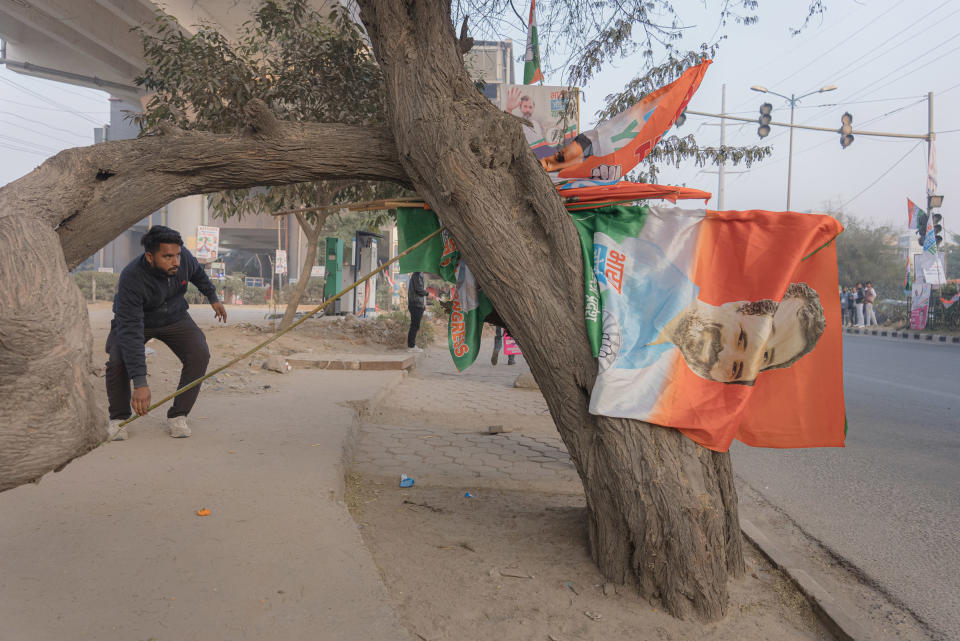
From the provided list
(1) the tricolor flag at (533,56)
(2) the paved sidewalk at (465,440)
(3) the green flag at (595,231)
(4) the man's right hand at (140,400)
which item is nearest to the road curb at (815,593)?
(2) the paved sidewalk at (465,440)

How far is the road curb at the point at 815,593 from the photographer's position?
2.64m

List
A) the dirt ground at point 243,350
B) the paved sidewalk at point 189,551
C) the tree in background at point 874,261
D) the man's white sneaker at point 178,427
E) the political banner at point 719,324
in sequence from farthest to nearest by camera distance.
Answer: the tree in background at point 874,261 → the dirt ground at point 243,350 → the man's white sneaker at point 178,427 → the political banner at point 719,324 → the paved sidewalk at point 189,551

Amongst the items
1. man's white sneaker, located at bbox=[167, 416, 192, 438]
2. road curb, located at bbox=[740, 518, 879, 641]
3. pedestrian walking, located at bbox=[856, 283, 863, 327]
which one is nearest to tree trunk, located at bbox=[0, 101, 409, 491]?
man's white sneaker, located at bbox=[167, 416, 192, 438]

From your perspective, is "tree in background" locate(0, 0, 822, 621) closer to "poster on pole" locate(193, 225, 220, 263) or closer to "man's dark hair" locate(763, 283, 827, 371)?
"man's dark hair" locate(763, 283, 827, 371)

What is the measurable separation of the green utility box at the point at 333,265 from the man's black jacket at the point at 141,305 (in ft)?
38.6

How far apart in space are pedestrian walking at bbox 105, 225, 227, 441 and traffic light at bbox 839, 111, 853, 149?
1939cm

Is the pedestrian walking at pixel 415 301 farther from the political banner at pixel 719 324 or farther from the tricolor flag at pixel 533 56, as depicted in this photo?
the political banner at pixel 719 324

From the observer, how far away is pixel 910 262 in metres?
24.6

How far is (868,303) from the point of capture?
26266 millimetres

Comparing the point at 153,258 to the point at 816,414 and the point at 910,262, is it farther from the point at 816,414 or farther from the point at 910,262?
the point at 910,262

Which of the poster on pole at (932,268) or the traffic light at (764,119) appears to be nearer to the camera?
the traffic light at (764,119)

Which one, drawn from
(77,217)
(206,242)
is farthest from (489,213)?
(206,242)

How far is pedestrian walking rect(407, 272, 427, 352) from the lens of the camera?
11367 millimetres

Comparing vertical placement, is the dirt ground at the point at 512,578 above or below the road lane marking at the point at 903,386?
below
